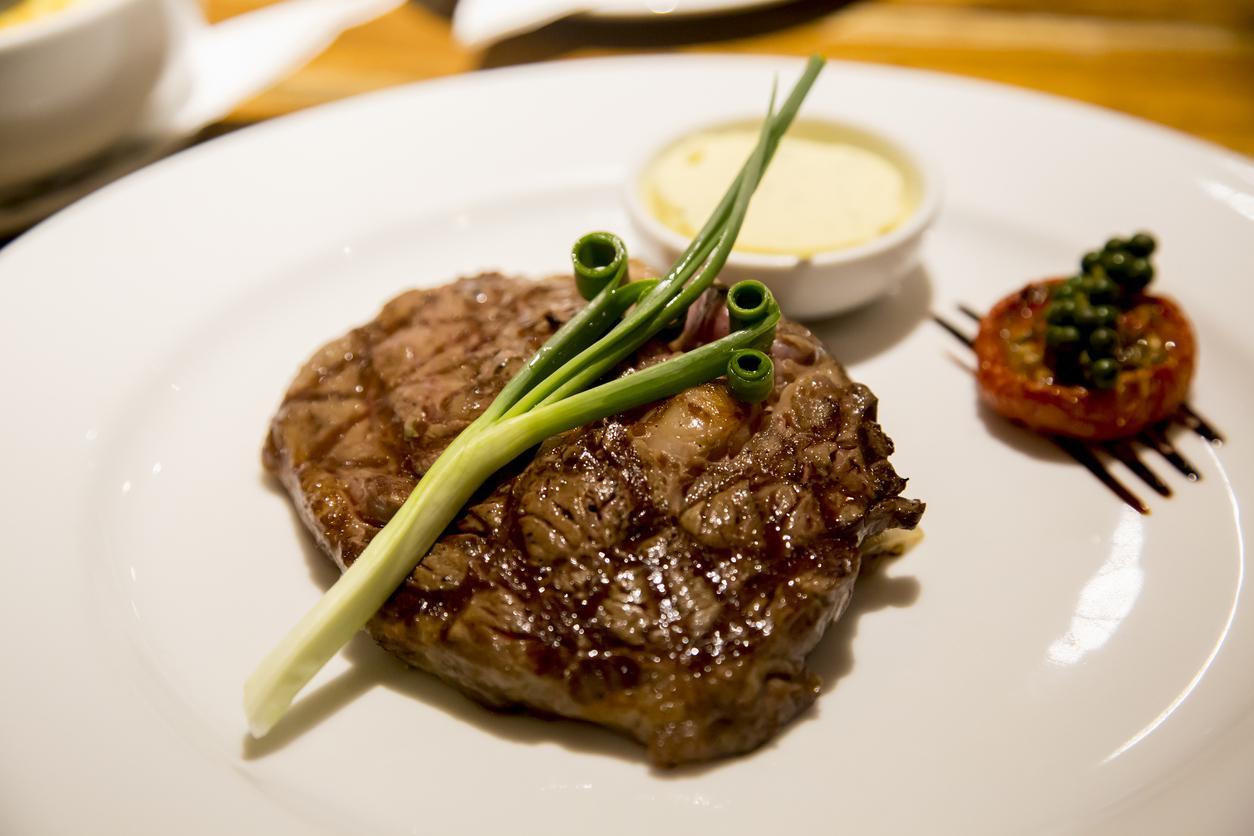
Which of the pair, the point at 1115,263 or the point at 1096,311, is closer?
the point at 1096,311

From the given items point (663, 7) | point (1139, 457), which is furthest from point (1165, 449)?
point (663, 7)

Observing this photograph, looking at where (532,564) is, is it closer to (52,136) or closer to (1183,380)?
(1183,380)

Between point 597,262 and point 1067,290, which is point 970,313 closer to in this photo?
point 1067,290

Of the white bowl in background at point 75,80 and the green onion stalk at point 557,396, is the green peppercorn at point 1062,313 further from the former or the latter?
the white bowl in background at point 75,80

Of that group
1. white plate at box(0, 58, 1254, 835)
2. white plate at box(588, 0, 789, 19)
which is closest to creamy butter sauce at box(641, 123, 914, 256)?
white plate at box(0, 58, 1254, 835)

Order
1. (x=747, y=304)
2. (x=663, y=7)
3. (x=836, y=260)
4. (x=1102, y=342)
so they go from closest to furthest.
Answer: (x=747, y=304)
(x=1102, y=342)
(x=836, y=260)
(x=663, y=7)

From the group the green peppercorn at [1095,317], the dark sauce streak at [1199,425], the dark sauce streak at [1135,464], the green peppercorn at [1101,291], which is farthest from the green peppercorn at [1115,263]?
the dark sauce streak at [1135,464]

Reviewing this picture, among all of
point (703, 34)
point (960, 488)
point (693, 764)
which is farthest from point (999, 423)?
point (703, 34)

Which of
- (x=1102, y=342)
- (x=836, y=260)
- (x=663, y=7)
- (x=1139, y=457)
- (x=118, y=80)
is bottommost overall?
(x=1139, y=457)

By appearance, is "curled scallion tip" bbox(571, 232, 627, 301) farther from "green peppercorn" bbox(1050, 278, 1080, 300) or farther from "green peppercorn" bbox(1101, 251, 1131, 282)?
"green peppercorn" bbox(1101, 251, 1131, 282)
